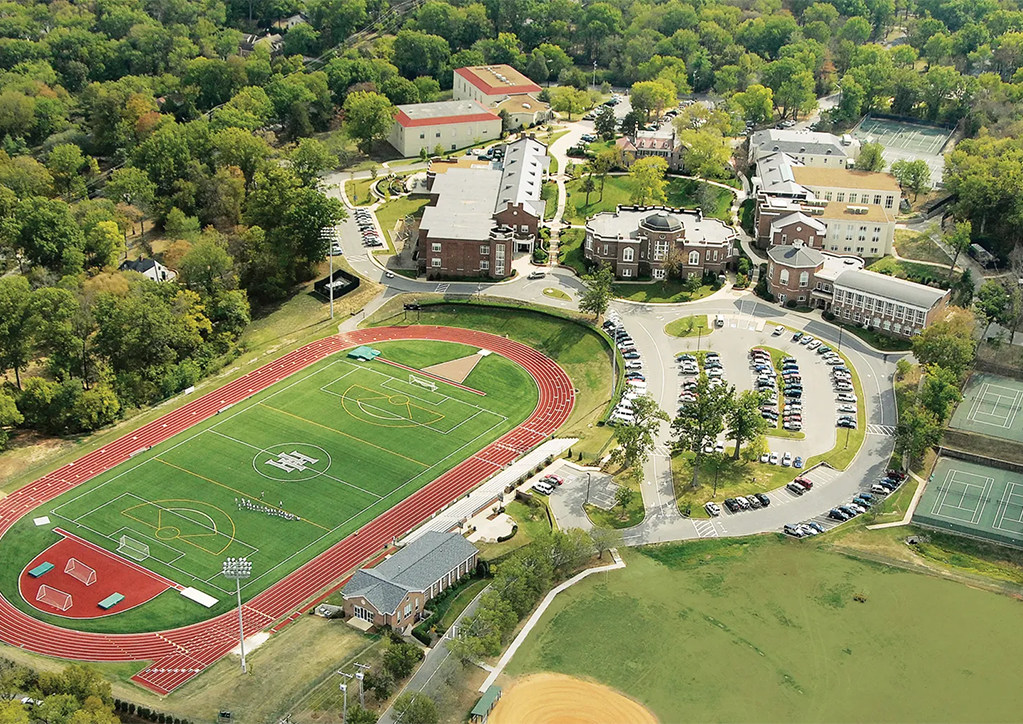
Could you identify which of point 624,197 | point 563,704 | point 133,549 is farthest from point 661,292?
point 133,549

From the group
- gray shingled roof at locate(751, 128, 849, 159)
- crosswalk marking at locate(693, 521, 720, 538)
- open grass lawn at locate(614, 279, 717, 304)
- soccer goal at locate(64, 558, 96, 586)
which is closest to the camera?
soccer goal at locate(64, 558, 96, 586)

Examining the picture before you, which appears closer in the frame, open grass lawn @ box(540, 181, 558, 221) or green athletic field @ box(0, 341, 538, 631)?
green athletic field @ box(0, 341, 538, 631)

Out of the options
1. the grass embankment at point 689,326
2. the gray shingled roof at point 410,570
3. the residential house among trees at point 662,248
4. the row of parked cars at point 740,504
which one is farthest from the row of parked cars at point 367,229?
the row of parked cars at point 740,504

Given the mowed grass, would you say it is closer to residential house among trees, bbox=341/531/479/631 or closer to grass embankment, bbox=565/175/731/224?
residential house among trees, bbox=341/531/479/631

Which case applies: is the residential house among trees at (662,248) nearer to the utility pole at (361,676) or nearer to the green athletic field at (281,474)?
the green athletic field at (281,474)

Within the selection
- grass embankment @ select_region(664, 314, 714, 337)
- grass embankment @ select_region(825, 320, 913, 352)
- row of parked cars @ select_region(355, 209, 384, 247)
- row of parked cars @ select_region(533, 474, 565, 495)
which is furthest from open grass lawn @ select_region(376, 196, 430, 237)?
grass embankment @ select_region(825, 320, 913, 352)

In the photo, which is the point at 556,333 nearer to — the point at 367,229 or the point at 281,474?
the point at 367,229
